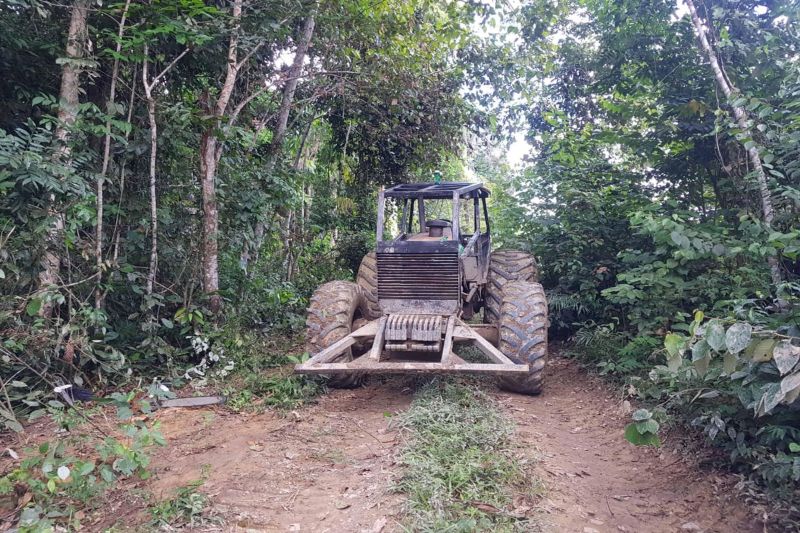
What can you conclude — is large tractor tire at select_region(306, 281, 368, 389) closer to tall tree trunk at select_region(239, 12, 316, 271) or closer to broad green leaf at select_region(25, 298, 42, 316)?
tall tree trunk at select_region(239, 12, 316, 271)

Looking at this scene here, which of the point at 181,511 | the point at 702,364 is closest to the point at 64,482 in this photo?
the point at 181,511

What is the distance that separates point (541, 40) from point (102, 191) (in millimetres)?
7258

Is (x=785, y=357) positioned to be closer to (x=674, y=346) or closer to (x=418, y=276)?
(x=674, y=346)

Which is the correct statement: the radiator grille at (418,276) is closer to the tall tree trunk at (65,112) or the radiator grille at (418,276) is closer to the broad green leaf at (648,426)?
the broad green leaf at (648,426)

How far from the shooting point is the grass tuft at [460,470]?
2957 millimetres

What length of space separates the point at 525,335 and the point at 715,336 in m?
2.48

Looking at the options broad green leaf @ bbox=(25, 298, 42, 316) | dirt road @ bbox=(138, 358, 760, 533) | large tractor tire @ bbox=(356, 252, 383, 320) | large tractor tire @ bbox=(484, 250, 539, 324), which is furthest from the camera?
large tractor tire @ bbox=(356, 252, 383, 320)

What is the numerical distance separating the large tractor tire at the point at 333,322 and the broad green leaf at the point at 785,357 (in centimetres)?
387

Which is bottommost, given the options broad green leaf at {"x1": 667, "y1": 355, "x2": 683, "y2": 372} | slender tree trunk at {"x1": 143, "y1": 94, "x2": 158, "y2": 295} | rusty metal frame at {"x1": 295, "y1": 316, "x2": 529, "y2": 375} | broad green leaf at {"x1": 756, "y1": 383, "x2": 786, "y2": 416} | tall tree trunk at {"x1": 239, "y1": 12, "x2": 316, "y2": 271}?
rusty metal frame at {"x1": 295, "y1": 316, "x2": 529, "y2": 375}

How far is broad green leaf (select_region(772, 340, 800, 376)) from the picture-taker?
8.62 ft

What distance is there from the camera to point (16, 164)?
168 inches

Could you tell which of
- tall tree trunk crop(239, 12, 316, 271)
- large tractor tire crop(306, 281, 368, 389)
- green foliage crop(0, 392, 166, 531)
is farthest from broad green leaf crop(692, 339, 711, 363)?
tall tree trunk crop(239, 12, 316, 271)

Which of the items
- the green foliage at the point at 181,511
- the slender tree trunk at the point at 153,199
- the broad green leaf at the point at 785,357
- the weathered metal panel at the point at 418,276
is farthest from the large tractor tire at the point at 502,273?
the green foliage at the point at 181,511

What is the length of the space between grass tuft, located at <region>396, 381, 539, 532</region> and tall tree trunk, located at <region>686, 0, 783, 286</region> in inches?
102
